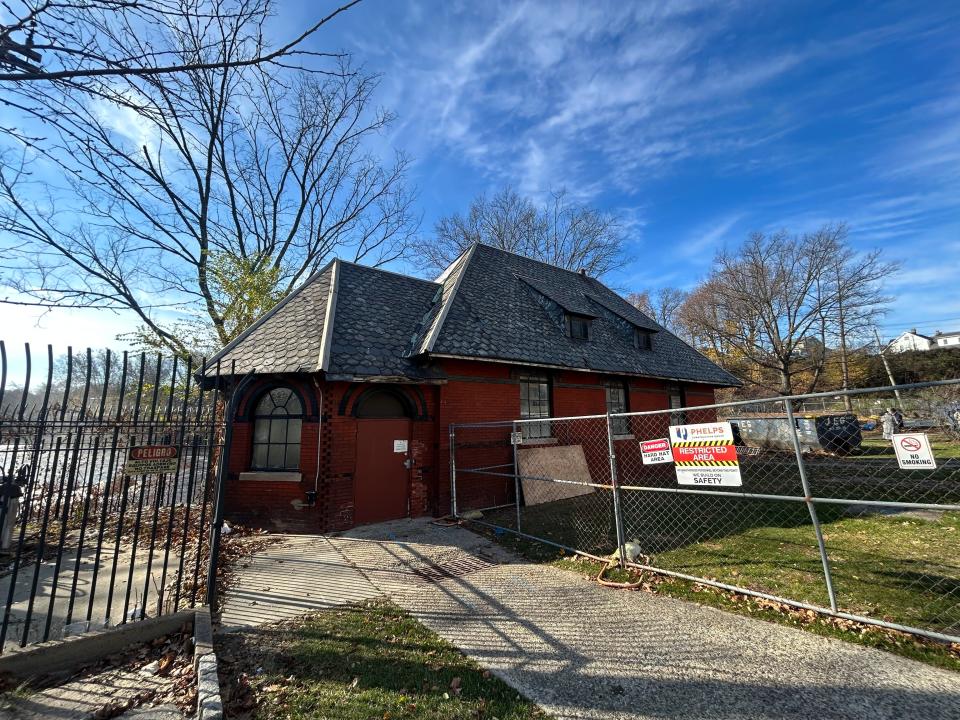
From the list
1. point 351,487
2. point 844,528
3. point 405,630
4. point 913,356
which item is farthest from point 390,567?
point 913,356

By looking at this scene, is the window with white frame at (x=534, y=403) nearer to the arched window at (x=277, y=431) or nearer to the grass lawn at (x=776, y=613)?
the grass lawn at (x=776, y=613)

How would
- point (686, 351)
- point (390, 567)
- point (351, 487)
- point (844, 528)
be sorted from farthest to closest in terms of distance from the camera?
1. point (686, 351)
2. point (351, 487)
3. point (844, 528)
4. point (390, 567)

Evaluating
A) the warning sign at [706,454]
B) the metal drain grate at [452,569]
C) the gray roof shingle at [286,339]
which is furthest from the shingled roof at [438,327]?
the warning sign at [706,454]

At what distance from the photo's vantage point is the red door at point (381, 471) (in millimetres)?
9359

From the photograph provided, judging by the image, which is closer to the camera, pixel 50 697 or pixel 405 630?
pixel 50 697

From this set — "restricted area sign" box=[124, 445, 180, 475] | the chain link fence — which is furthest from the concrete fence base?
the chain link fence

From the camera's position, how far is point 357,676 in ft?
12.4

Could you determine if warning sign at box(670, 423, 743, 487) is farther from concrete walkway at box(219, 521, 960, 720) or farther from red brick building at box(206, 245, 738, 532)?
red brick building at box(206, 245, 738, 532)

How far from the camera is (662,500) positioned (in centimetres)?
1152

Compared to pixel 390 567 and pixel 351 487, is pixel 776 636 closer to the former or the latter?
pixel 390 567

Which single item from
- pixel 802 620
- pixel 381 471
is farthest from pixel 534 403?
pixel 802 620

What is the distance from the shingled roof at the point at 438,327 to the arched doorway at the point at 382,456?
816 mm

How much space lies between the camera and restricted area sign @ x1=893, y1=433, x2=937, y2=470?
3551 mm

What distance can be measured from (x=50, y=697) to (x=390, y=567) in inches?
153
